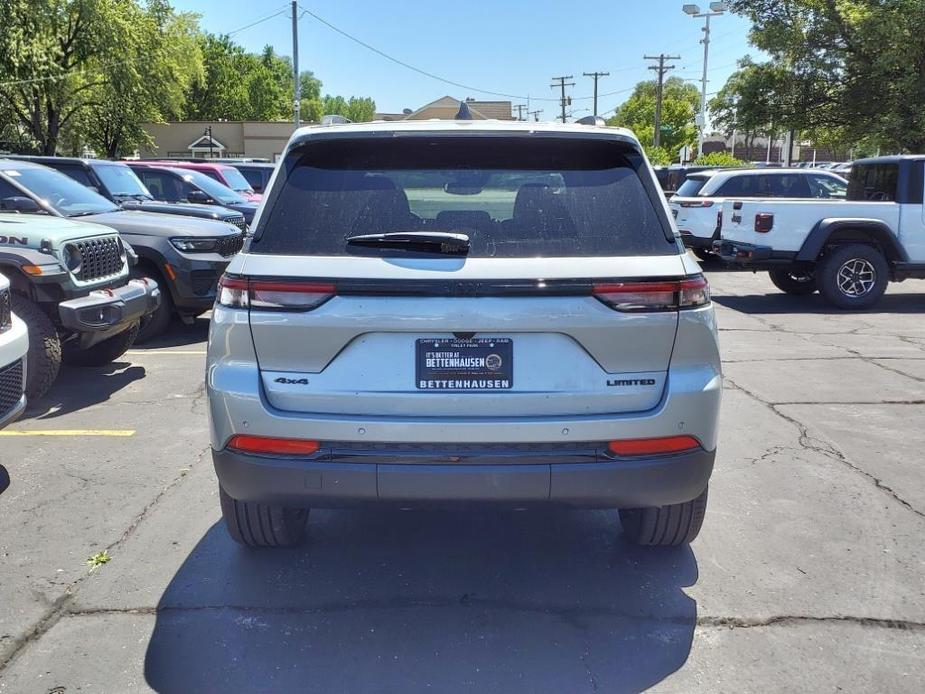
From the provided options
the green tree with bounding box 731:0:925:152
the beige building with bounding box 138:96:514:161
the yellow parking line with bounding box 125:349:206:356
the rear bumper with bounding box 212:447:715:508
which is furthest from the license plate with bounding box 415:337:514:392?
the beige building with bounding box 138:96:514:161

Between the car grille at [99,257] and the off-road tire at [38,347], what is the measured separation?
0.45 m

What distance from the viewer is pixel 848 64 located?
24.0 metres

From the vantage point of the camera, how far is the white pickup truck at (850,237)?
35.8ft

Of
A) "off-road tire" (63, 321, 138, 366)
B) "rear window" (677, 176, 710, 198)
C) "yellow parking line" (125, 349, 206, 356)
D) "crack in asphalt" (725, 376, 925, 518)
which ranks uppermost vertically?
"rear window" (677, 176, 710, 198)

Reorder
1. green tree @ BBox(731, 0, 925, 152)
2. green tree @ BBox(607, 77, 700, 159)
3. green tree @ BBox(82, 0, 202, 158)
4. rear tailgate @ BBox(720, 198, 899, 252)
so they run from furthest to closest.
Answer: green tree @ BBox(607, 77, 700, 159)
green tree @ BBox(82, 0, 202, 158)
green tree @ BBox(731, 0, 925, 152)
rear tailgate @ BBox(720, 198, 899, 252)

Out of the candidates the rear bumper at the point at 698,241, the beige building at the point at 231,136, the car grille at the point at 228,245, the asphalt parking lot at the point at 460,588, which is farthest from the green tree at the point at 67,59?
the asphalt parking lot at the point at 460,588

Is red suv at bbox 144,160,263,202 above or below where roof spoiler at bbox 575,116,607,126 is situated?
below

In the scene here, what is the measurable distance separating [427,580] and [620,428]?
4.01ft

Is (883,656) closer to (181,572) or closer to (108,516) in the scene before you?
(181,572)

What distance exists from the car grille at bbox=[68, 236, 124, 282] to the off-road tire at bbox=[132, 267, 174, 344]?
157 cm

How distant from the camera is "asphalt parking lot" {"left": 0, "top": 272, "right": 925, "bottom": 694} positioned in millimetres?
2967

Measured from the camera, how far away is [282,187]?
10.6 ft

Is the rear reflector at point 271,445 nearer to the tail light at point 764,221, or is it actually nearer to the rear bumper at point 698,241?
the tail light at point 764,221

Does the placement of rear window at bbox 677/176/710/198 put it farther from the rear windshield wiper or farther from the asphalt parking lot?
the rear windshield wiper
